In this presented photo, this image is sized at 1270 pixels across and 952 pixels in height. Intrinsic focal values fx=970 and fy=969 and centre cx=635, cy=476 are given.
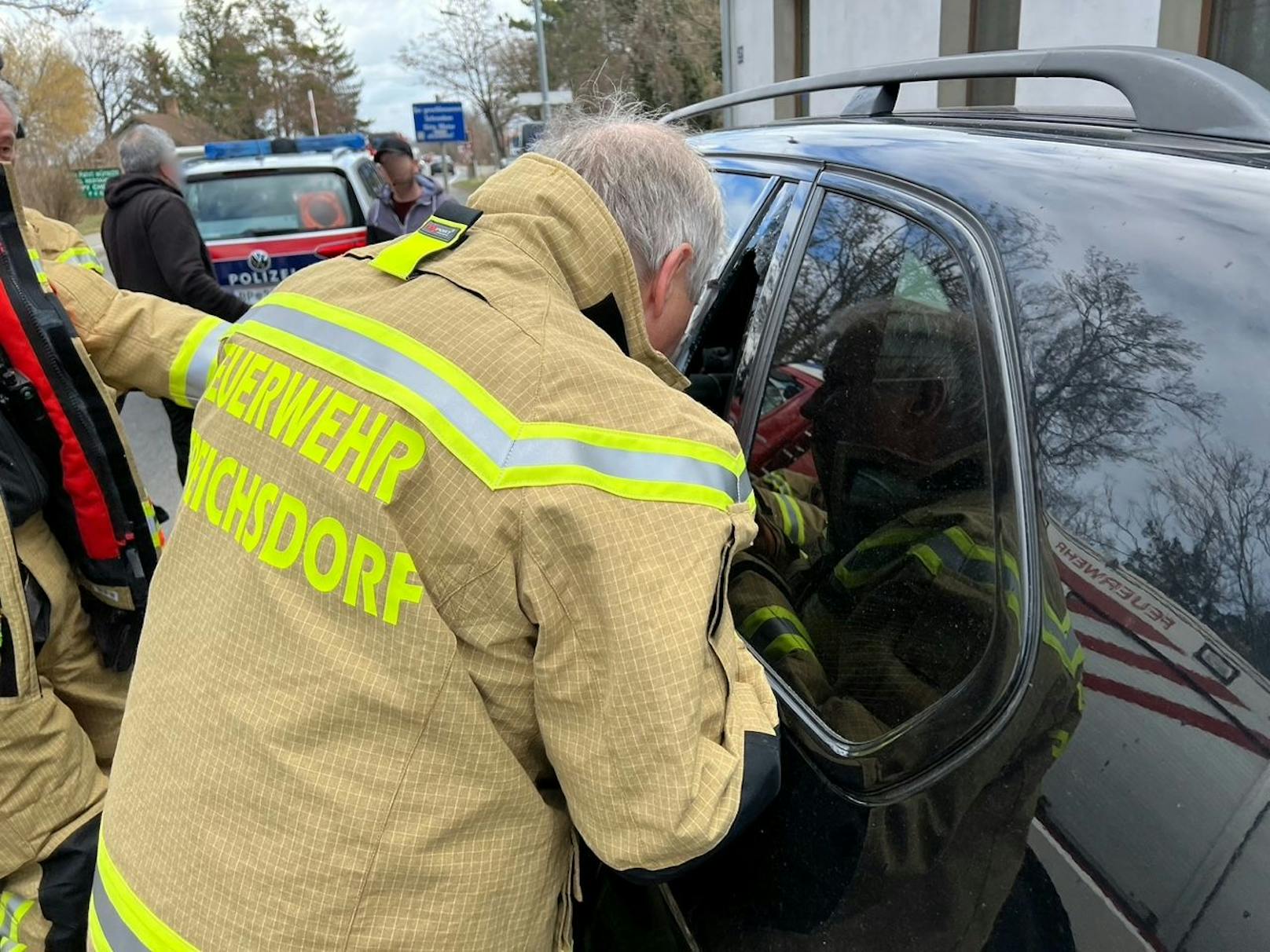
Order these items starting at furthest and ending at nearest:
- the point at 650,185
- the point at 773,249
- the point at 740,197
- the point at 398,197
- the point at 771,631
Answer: the point at 398,197
the point at 740,197
the point at 773,249
the point at 771,631
the point at 650,185

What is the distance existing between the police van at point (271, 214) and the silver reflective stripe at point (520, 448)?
7.09 metres

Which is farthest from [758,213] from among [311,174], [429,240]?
[311,174]

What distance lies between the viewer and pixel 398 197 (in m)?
7.38

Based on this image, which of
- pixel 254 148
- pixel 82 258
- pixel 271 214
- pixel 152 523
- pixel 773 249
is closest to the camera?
pixel 773 249

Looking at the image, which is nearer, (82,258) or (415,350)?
(415,350)

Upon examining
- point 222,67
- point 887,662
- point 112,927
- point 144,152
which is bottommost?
point 112,927

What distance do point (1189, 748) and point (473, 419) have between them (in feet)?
2.28

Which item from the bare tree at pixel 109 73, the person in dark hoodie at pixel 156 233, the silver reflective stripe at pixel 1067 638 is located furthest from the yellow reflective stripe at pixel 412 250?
the bare tree at pixel 109 73

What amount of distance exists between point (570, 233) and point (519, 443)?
0.31 m

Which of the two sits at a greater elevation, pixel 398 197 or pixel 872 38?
pixel 872 38

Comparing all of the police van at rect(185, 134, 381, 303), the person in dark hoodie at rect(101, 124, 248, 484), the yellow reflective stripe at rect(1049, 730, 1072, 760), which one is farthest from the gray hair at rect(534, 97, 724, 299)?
the police van at rect(185, 134, 381, 303)

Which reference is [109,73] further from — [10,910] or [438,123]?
[10,910]

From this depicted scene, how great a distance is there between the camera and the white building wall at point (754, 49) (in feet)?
40.1

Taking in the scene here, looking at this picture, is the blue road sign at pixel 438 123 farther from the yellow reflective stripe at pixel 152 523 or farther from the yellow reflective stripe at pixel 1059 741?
the yellow reflective stripe at pixel 1059 741
